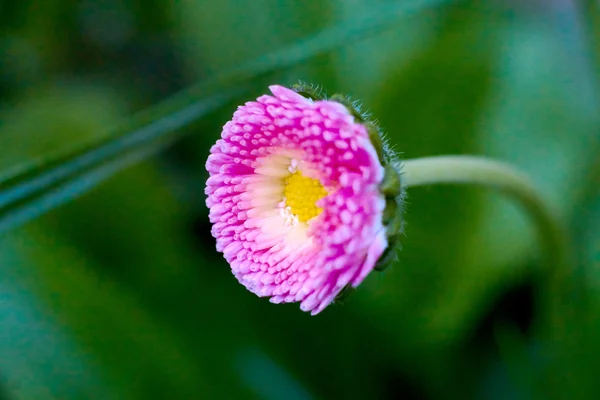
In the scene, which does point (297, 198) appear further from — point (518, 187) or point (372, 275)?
point (372, 275)

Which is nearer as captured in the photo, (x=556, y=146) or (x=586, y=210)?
(x=586, y=210)

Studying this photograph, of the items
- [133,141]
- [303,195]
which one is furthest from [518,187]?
[133,141]

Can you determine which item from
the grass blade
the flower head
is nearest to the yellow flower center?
the flower head

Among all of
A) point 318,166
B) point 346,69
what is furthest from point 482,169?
point 346,69

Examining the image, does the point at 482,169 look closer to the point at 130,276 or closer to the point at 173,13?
the point at 130,276

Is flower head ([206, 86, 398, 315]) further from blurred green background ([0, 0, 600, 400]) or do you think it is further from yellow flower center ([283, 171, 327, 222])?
blurred green background ([0, 0, 600, 400])

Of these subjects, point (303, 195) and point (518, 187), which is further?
point (518, 187)
